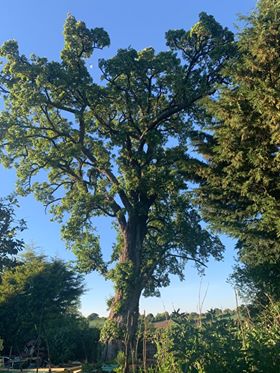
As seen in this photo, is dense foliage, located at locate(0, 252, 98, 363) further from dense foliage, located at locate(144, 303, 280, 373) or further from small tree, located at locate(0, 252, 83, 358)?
dense foliage, located at locate(144, 303, 280, 373)

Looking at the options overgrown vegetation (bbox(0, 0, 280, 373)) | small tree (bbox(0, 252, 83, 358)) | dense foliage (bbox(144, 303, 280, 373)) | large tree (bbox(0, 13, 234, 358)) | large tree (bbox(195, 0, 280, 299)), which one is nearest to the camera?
dense foliage (bbox(144, 303, 280, 373))

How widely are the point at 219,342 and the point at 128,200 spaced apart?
14005 millimetres

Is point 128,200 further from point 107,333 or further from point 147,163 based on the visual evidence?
point 107,333

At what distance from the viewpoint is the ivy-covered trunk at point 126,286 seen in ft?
53.3

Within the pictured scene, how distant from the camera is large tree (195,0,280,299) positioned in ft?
37.3

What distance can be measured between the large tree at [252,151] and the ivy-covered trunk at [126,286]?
4860 mm

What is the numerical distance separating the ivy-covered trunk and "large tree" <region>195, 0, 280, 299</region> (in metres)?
4.86

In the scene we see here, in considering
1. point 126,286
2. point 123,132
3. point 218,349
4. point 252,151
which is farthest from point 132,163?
point 218,349

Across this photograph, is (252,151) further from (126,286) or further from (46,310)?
(46,310)

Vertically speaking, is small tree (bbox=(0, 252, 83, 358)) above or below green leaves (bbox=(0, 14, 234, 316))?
below

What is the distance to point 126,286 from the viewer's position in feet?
56.0

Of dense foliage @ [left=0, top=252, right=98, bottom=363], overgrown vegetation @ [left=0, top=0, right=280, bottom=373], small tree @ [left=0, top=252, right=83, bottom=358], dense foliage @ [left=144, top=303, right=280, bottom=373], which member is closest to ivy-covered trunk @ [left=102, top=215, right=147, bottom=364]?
overgrown vegetation @ [left=0, top=0, right=280, bottom=373]

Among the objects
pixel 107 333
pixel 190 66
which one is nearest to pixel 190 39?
pixel 190 66

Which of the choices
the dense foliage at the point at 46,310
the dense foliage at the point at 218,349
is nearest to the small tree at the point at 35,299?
the dense foliage at the point at 46,310
